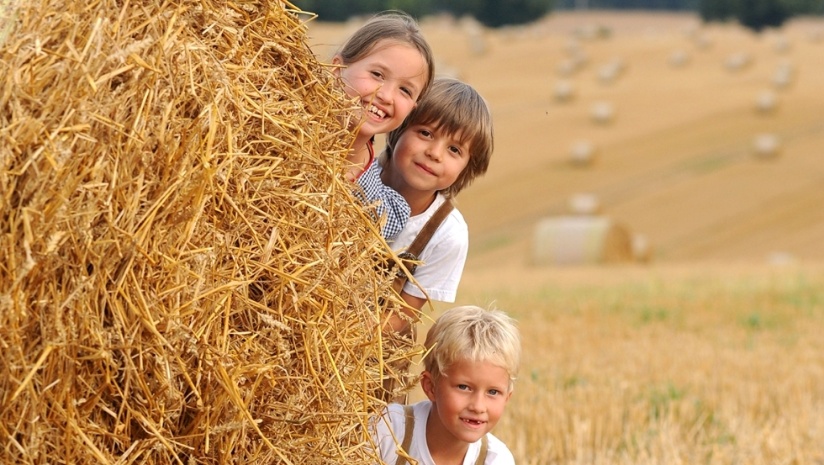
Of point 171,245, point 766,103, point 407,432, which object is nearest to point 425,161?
point 407,432

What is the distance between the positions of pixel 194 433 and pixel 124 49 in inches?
39.6

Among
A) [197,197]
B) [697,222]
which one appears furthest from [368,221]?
[697,222]

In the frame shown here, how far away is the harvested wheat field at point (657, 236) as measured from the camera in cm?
642

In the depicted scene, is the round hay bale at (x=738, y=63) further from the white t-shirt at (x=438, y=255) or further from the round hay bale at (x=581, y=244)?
the white t-shirt at (x=438, y=255)

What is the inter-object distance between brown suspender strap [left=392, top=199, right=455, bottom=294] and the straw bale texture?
19.7 inches

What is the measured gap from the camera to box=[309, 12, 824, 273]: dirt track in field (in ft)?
85.4

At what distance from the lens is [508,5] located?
80.6 m

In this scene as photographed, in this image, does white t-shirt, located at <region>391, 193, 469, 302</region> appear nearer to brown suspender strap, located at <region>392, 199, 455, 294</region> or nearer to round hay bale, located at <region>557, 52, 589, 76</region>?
brown suspender strap, located at <region>392, 199, 455, 294</region>

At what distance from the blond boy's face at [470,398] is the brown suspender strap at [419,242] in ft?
1.10

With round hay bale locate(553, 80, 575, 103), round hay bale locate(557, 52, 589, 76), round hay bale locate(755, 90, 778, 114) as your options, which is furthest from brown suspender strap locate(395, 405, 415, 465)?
round hay bale locate(557, 52, 589, 76)

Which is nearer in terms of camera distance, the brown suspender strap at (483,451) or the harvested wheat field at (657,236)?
the brown suspender strap at (483,451)

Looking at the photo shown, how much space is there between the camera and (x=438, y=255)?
419 centimetres

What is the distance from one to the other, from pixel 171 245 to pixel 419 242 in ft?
4.29

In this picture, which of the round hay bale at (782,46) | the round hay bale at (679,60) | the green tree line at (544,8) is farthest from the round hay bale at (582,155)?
the green tree line at (544,8)
